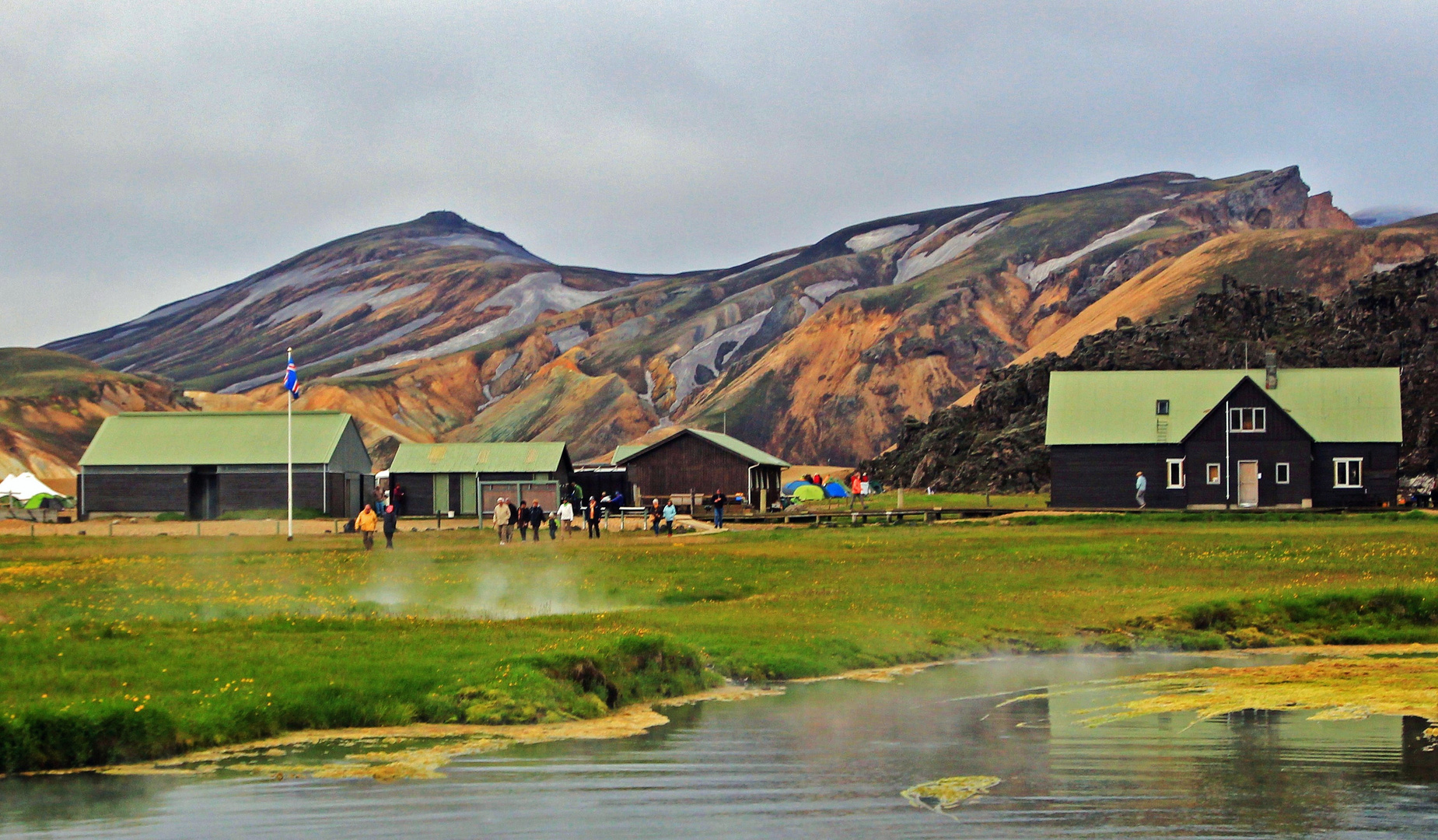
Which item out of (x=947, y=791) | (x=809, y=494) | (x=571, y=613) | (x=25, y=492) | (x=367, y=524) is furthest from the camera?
(x=25, y=492)

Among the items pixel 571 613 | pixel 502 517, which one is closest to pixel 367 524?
pixel 502 517

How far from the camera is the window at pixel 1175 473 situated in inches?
3329

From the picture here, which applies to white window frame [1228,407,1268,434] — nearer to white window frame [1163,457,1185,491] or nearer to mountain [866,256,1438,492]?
white window frame [1163,457,1185,491]

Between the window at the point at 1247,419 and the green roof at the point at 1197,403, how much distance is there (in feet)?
6.95

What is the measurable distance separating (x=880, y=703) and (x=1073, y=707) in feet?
10.4

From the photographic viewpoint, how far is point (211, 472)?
94.8m

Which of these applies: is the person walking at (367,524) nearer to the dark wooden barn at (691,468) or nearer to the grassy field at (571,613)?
the grassy field at (571,613)

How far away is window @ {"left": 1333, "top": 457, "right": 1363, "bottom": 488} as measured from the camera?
8312cm

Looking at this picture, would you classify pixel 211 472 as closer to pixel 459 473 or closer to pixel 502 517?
pixel 459 473

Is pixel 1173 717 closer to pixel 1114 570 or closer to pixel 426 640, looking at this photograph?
pixel 426 640

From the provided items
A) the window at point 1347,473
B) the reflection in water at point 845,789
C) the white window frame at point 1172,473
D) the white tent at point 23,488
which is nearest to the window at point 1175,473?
the white window frame at point 1172,473

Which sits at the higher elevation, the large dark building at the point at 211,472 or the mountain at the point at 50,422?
the mountain at the point at 50,422

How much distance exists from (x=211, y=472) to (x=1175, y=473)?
6028 cm

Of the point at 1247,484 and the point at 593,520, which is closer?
the point at 593,520
